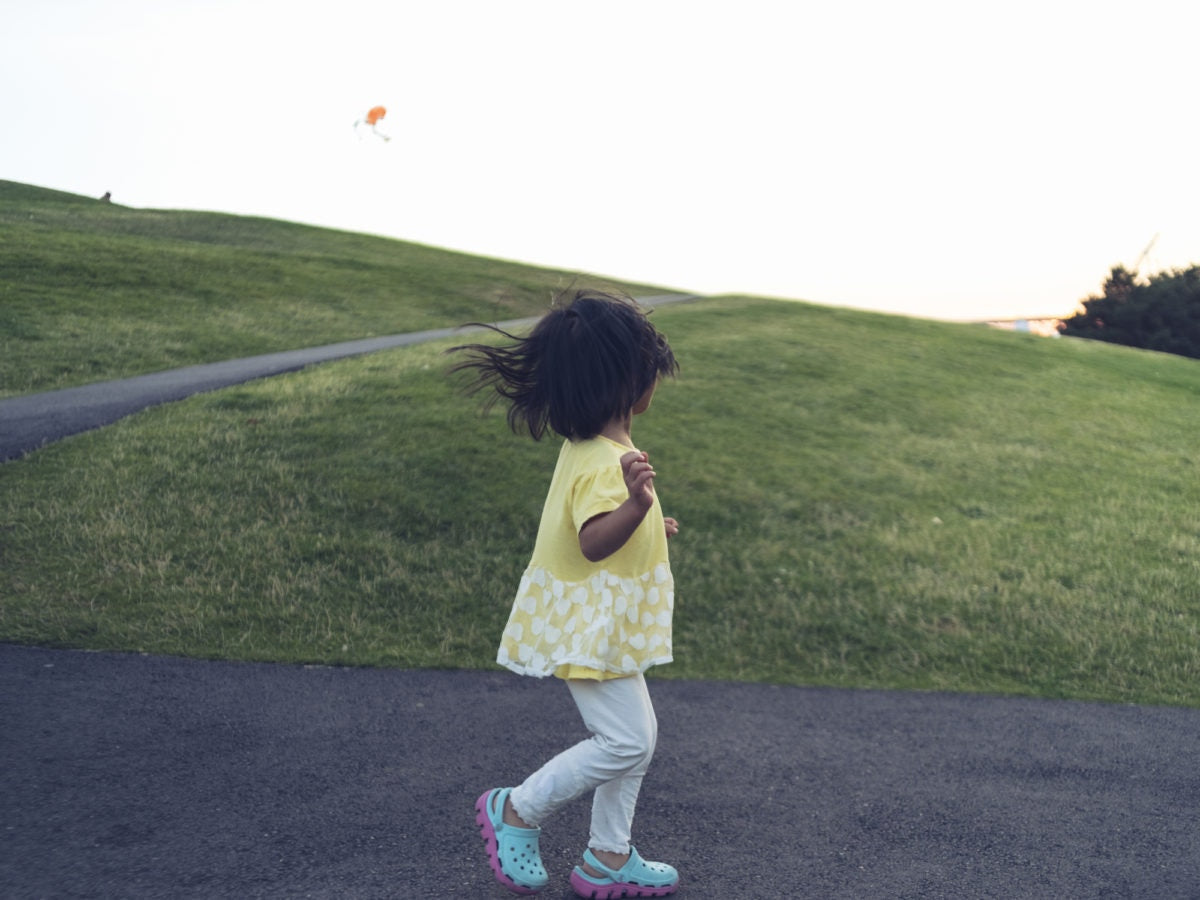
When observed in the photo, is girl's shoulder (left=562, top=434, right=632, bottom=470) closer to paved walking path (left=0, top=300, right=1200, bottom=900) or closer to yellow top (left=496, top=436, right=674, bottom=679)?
Answer: yellow top (left=496, top=436, right=674, bottom=679)

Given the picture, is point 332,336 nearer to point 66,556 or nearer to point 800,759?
point 66,556

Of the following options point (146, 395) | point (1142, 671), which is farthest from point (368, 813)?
point (146, 395)

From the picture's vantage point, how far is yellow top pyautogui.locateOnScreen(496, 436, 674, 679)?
2850 millimetres

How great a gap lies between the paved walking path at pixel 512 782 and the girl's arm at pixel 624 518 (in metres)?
1.20

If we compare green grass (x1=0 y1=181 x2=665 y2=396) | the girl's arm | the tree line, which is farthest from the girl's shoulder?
the tree line

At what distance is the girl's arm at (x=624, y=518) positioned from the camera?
2619 mm

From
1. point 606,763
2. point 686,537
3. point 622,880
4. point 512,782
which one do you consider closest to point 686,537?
point 686,537

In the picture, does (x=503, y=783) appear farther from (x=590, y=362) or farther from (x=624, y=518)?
(x=590, y=362)

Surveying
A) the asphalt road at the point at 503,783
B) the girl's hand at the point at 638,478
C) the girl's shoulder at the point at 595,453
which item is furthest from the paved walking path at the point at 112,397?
the girl's hand at the point at 638,478

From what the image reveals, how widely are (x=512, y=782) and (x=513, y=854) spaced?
1026 millimetres

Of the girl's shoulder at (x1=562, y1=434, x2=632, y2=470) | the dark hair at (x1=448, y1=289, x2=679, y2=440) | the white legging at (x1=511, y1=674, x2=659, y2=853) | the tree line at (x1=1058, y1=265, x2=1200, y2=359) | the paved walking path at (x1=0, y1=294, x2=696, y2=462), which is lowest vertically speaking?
the paved walking path at (x1=0, y1=294, x2=696, y2=462)

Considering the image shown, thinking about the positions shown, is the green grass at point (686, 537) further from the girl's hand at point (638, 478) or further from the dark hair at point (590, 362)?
the girl's hand at point (638, 478)

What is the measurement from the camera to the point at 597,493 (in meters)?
2.79

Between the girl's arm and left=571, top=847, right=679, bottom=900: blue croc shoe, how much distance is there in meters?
1.02
